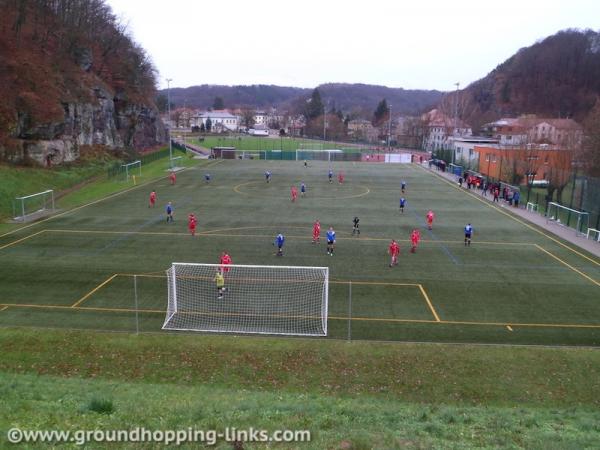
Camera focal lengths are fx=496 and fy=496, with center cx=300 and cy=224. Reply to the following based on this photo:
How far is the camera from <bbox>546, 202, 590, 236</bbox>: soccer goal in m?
32.7

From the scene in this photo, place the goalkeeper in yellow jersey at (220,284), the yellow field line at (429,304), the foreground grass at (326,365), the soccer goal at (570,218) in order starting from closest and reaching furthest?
the foreground grass at (326,365)
the yellow field line at (429,304)
the goalkeeper in yellow jersey at (220,284)
the soccer goal at (570,218)

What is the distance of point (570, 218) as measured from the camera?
35.6m

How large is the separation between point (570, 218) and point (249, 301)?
26742 millimetres

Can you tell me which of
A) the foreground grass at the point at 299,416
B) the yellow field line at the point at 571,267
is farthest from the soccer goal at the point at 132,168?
the foreground grass at the point at 299,416

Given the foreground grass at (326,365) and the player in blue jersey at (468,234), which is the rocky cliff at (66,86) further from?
the player in blue jersey at (468,234)

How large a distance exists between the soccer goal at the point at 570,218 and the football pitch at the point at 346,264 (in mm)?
2405

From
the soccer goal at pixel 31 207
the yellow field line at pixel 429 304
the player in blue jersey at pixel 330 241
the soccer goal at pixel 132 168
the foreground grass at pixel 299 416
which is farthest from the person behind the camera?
the soccer goal at pixel 132 168

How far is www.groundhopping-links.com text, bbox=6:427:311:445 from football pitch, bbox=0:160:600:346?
869 centimetres

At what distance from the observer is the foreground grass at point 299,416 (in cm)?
846

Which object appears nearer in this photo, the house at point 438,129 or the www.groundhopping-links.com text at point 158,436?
the www.groundhopping-links.com text at point 158,436

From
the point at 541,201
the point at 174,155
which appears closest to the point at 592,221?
the point at 541,201

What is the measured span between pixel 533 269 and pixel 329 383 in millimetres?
15683

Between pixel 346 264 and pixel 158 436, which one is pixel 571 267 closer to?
pixel 346 264

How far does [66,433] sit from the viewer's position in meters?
7.84
